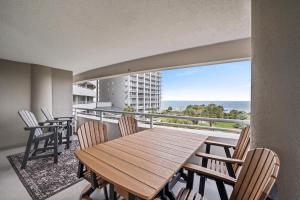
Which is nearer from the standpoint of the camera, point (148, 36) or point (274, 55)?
point (274, 55)

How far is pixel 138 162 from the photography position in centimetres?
124

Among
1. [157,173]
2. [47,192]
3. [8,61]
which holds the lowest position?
[47,192]

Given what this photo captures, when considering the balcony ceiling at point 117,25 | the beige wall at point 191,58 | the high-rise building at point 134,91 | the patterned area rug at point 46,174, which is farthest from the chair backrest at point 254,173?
the high-rise building at point 134,91

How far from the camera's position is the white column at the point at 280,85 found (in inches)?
37.6

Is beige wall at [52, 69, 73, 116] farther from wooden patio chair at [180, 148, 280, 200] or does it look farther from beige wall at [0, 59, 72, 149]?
wooden patio chair at [180, 148, 280, 200]

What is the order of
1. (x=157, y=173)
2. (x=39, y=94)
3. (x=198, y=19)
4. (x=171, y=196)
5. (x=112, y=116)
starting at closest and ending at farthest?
(x=157, y=173), (x=171, y=196), (x=198, y=19), (x=39, y=94), (x=112, y=116)

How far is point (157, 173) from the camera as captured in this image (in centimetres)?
106

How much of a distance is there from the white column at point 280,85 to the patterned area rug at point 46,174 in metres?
2.51

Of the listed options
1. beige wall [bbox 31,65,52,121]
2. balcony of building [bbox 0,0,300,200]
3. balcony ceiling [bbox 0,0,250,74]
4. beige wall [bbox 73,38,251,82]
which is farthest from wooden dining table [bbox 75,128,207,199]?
beige wall [bbox 31,65,52,121]

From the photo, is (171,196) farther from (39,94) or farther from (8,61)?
(8,61)

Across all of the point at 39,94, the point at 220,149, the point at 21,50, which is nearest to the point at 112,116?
the point at 39,94

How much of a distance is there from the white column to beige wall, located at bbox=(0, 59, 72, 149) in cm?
498

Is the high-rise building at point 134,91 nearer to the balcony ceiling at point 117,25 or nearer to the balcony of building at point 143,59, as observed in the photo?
the balcony of building at point 143,59

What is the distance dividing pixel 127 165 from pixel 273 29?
5.19ft
